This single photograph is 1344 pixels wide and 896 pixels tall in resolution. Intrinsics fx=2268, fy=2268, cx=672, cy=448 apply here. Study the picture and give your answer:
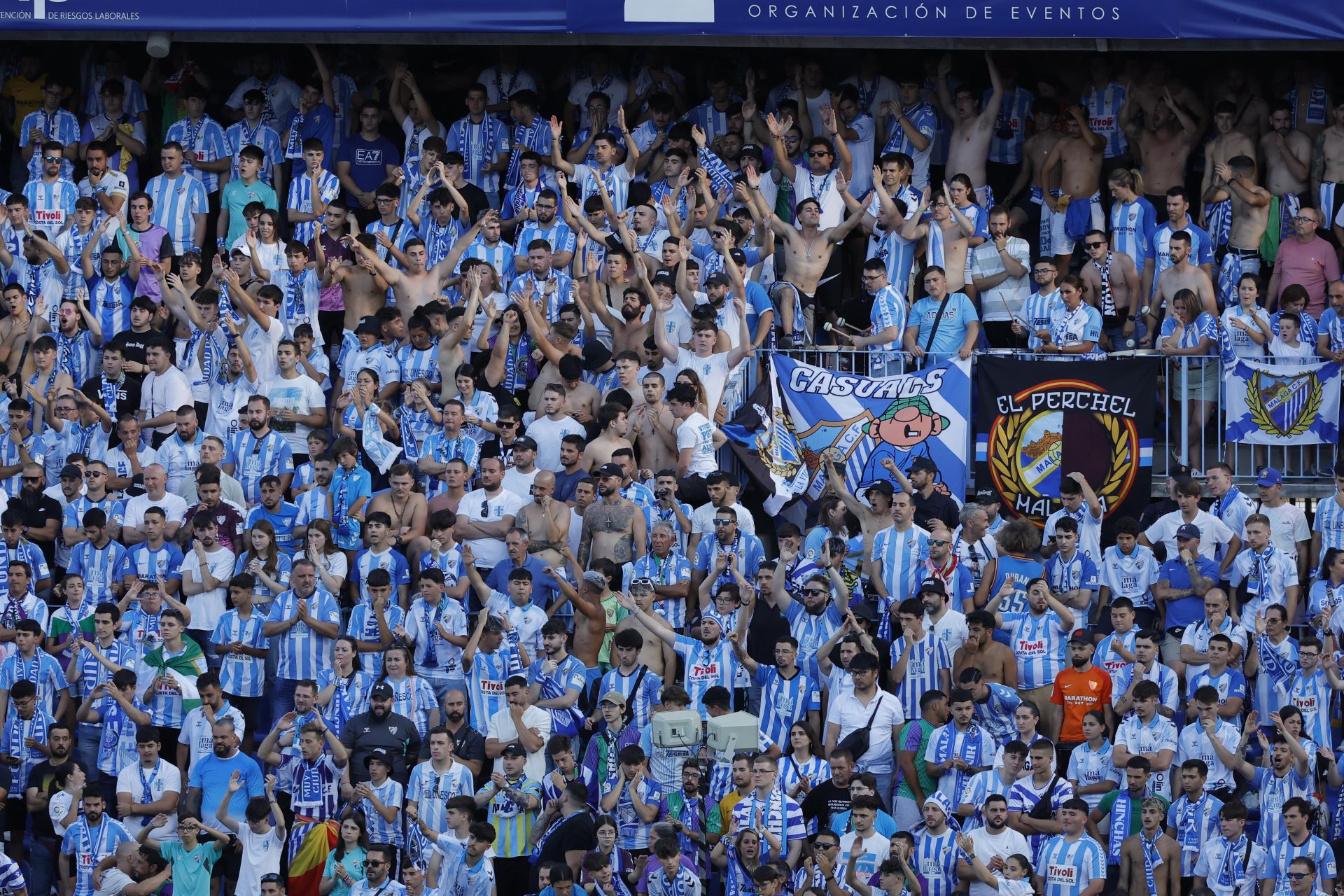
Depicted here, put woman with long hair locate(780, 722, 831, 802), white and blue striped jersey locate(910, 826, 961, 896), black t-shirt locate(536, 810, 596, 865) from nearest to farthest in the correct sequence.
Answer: white and blue striped jersey locate(910, 826, 961, 896), black t-shirt locate(536, 810, 596, 865), woman with long hair locate(780, 722, 831, 802)

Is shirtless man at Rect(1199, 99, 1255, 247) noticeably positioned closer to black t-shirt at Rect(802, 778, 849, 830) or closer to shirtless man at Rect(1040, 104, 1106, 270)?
shirtless man at Rect(1040, 104, 1106, 270)

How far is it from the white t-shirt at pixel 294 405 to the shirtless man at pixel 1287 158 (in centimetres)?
897

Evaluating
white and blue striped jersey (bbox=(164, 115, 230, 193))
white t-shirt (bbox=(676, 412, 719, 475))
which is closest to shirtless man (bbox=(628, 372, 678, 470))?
white t-shirt (bbox=(676, 412, 719, 475))

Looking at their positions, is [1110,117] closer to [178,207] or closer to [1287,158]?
[1287,158]

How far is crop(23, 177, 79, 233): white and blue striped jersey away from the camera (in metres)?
21.4

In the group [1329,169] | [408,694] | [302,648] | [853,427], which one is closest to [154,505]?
[302,648]

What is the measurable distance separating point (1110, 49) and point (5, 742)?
12.2 metres

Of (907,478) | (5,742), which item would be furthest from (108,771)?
(907,478)

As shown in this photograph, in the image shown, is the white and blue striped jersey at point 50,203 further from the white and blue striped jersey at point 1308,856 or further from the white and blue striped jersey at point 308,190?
the white and blue striped jersey at point 1308,856

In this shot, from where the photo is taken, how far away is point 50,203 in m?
21.5

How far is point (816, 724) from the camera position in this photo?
16.8 m

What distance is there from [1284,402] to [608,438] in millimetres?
5645

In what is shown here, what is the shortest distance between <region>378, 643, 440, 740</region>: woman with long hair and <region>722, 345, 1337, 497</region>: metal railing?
11.8ft

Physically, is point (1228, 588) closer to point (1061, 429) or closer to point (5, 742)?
point (1061, 429)
